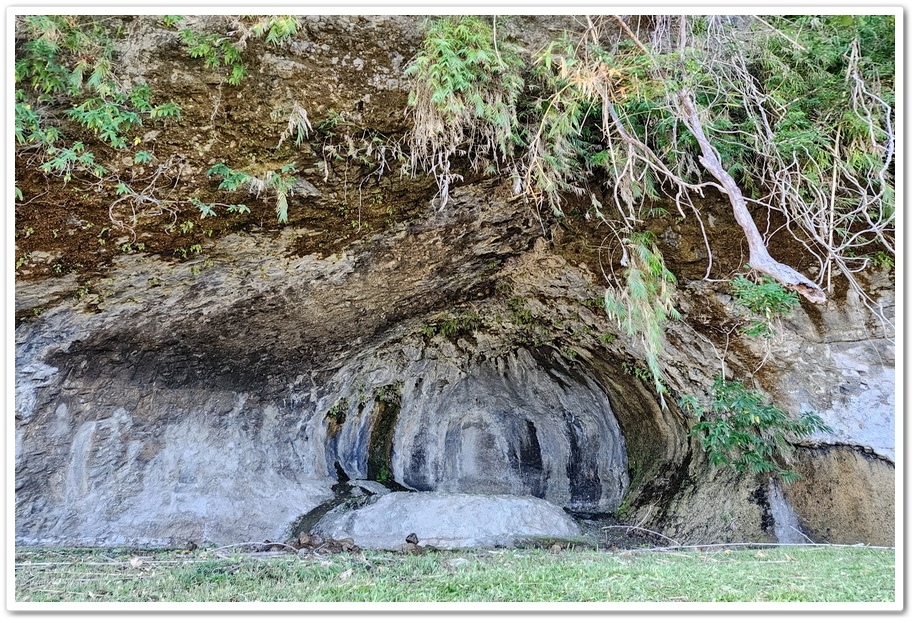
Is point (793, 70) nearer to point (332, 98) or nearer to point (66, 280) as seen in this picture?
point (332, 98)

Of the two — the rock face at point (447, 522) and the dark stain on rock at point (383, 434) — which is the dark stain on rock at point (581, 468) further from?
the dark stain on rock at point (383, 434)

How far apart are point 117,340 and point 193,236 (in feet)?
5.74

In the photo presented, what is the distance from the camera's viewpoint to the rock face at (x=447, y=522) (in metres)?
6.13

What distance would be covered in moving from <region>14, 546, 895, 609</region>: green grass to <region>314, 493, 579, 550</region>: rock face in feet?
4.98

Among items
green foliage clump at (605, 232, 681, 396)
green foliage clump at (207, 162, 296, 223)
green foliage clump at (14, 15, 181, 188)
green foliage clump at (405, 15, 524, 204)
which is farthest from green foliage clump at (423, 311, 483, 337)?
green foliage clump at (14, 15, 181, 188)

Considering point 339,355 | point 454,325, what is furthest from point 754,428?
point 339,355

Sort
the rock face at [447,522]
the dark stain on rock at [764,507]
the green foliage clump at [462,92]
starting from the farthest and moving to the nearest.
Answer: the dark stain on rock at [764,507]
the rock face at [447,522]
the green foliage clump at [462,92]

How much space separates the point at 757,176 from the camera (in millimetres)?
4805

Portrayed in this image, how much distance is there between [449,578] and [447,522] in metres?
2.95

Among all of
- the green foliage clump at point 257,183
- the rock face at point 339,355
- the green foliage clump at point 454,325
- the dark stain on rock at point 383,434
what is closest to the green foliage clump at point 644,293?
the rock face at point 339,355

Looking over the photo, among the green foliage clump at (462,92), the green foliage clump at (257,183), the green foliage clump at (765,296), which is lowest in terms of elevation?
the green foliage clump at (765,296)

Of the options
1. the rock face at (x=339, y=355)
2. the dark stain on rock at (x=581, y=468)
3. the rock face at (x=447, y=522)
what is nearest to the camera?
the rock face at (x=339, y=355)

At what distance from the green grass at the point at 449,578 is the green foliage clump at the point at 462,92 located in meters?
3.17
